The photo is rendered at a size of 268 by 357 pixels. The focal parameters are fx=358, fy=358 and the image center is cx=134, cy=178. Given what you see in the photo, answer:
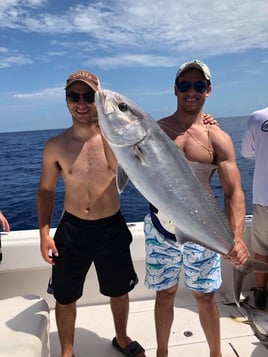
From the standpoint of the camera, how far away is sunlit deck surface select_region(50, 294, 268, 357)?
2773 millimetres

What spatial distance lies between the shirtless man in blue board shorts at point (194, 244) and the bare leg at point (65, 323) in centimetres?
62

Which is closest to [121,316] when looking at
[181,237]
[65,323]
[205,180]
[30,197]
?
[65,323]

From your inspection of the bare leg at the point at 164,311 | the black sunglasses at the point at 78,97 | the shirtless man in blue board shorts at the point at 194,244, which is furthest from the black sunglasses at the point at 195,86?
the bare leg at the point at 164,311

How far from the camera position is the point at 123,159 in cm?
155

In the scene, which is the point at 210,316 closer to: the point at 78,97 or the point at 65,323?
the point at 65,323

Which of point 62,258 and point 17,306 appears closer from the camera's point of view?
point 17,306

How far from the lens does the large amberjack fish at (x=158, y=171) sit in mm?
1536

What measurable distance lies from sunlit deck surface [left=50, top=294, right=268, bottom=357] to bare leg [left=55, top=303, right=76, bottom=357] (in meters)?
0.25

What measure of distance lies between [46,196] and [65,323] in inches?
35.6

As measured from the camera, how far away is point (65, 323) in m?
2.52

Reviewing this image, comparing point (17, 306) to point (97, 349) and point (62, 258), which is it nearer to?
point (62, 258)

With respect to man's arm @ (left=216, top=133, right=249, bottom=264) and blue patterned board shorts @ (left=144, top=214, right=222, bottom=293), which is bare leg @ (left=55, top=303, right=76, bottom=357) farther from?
man's arm @ (left=216, top=133, right=249, bottom=264)

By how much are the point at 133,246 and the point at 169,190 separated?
1857 mm

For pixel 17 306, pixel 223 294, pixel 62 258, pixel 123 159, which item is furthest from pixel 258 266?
pixel 223 294
